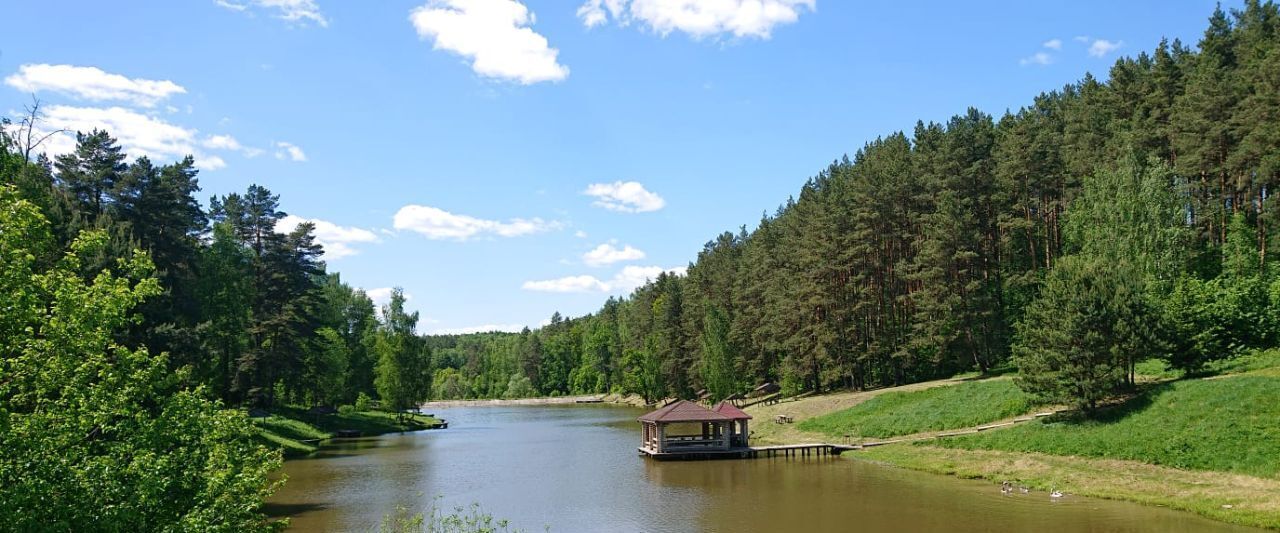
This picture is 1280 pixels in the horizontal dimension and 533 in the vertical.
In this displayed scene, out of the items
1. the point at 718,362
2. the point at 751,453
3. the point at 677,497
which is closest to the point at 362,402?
the point at 718,362

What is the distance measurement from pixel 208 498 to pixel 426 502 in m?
22.1

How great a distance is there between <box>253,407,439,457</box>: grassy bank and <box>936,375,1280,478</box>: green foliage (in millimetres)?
38386

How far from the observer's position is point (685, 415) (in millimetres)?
45406

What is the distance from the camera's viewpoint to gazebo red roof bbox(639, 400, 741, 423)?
148 ft

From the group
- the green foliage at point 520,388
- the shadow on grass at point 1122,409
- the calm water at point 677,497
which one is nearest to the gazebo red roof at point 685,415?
the calm water at point 677,497

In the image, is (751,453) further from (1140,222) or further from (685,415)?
(1140,222)

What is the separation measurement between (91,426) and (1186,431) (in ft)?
115

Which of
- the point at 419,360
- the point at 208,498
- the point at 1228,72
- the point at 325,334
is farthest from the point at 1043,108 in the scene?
the point at 208,498

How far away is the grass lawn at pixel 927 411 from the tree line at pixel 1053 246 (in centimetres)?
327

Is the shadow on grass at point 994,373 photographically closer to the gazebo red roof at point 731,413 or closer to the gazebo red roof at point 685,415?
the gazebo red roof at point 731,413

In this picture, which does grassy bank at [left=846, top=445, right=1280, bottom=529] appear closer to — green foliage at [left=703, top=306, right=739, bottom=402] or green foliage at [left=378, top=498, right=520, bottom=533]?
green foliage at [left=378, top=498, right=520, bottom=533]

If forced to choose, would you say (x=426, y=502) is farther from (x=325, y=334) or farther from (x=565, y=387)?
(x=565, y=387)

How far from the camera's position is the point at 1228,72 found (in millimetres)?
51250

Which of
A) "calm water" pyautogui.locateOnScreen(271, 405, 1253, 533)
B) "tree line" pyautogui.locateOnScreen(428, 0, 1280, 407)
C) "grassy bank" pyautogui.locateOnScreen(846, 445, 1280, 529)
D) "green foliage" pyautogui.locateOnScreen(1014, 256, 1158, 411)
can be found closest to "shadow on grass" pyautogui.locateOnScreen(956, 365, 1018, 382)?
"tree line" pyautogui.locateOnScreen(428, 0, 1280, 407)
